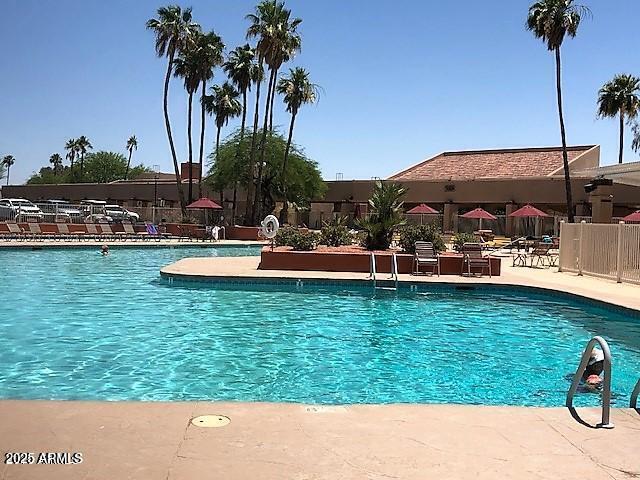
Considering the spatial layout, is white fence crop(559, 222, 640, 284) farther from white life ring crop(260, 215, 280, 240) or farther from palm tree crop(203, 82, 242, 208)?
palm tree crop(203, 82, 242, 208)

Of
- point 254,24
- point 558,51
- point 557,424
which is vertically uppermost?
point 254,24

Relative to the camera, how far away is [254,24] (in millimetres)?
38156

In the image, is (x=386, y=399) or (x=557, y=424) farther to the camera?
(x=386, y=399)

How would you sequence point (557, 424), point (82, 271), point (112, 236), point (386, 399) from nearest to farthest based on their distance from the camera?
point (557, 424), point (386, 399), point (82, 271), point (112, 236)

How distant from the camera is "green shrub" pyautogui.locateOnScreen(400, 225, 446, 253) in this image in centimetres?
1923

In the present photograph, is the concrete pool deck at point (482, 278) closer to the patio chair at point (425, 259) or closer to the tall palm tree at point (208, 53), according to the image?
the patio chair at point (425, 259)

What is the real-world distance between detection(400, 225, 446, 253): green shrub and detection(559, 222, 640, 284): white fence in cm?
430

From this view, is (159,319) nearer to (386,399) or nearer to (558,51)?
(386,399)

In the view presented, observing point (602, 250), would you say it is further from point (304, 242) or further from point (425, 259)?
point (304, 242)

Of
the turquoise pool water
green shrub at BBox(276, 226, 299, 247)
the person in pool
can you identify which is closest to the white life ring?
green shrub at BBox(276, 226, 299, 247)

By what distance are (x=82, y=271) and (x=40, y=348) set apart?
10.3m

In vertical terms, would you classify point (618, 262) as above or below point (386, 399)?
above

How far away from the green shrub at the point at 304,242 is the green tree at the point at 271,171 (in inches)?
998

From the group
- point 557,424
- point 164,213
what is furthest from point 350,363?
point 164,213
